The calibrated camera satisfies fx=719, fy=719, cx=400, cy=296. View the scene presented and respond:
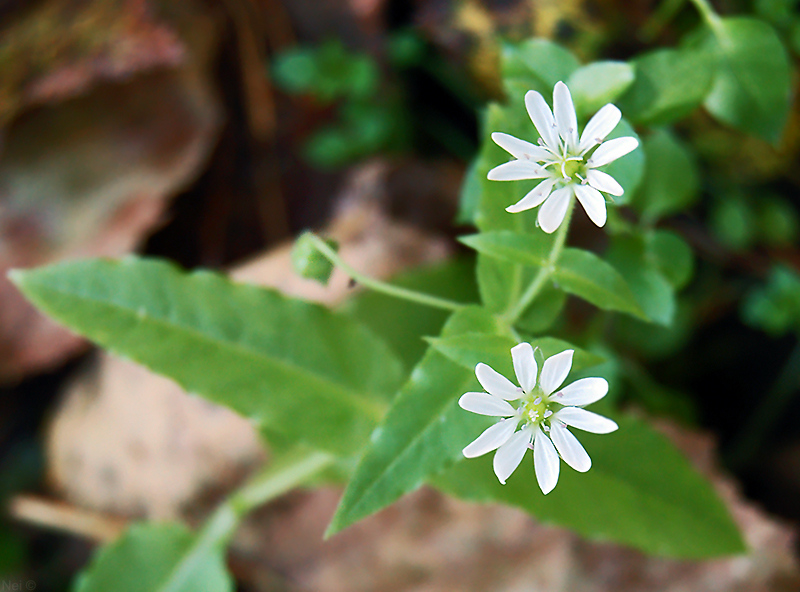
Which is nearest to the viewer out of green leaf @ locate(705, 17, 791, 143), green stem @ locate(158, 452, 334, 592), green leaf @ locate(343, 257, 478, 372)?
→ green leaf @ locate(705, 17, 791, 143)

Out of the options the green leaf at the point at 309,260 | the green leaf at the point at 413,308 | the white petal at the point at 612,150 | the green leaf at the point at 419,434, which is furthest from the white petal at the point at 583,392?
the green leaf at the point at 413,308

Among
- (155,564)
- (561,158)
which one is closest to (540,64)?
(561,158)

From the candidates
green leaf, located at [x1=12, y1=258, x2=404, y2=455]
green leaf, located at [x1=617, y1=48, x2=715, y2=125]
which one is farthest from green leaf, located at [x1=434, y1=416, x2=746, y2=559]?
green leaf, located at [x1=617, y1=48, x2=715, y2=125]

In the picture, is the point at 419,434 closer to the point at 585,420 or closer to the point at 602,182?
the point at 585,420

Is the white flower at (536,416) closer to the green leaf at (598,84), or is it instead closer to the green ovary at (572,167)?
the green ovary at (572,167)

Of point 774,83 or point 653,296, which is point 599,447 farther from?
point 774,83

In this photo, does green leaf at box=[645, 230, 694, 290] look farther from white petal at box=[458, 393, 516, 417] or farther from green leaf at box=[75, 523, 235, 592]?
green leaf at box=[75, 523, 235, 592]
